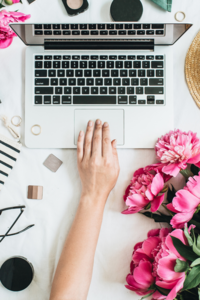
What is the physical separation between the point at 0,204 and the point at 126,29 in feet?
1.98

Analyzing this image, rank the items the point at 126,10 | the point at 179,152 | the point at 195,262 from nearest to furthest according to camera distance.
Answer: the point at 195,262
the point at 179,152
the point at 126,10

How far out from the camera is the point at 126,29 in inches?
22.6

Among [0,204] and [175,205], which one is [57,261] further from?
[175,205]

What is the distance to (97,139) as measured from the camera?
2.06 ft

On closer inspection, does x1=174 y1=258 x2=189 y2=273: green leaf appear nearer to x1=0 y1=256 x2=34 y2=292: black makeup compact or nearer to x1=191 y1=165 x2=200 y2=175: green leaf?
x1=191 y1=165 x2=200 y2=175: green leaf

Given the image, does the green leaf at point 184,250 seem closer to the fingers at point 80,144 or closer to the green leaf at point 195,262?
the green leaf at point 195,262

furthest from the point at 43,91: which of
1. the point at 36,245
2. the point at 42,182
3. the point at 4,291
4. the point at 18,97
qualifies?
the point at 4,291

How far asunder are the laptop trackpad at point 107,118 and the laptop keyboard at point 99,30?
0.66ft

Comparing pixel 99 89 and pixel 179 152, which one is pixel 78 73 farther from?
pixel 179 152

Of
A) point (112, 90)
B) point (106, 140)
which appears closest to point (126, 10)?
point (112, 90)

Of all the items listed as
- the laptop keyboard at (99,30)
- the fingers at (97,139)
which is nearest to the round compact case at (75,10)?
the laptop keyboard at (99,30)

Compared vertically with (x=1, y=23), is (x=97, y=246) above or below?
→ below

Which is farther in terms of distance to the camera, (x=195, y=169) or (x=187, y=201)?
(x=195, y=169)

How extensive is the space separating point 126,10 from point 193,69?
0.26m
